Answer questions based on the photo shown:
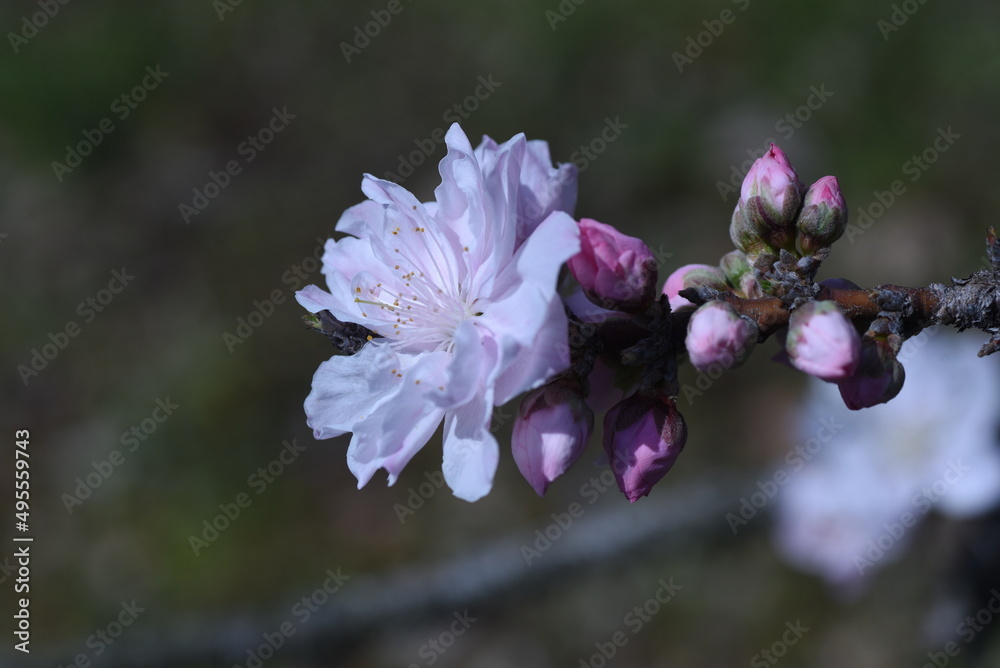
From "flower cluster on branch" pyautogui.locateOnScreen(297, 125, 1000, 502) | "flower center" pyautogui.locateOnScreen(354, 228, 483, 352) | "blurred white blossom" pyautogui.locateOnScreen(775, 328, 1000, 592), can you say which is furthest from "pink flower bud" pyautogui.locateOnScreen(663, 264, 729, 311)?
"blurred white blossom" pyautogui.locateOnScreen(775, 328, 1000, 592)

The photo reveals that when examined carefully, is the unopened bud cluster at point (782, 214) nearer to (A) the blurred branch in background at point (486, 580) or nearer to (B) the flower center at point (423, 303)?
(B) the flower center at point (423, 303)

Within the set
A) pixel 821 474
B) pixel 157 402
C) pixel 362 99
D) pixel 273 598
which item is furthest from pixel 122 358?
pixel 821 474

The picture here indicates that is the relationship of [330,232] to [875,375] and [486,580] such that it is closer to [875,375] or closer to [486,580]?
[486,580]


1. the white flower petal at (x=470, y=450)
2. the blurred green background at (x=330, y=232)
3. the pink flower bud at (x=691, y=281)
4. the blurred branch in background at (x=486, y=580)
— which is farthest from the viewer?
the blurred green background at (x=330, y=232)

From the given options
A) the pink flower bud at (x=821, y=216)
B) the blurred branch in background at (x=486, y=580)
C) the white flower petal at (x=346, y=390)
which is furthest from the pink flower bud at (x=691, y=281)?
the blurred branch in background at (x=486, y=580)

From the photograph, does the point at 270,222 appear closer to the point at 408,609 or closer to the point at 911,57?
the point at 408,609

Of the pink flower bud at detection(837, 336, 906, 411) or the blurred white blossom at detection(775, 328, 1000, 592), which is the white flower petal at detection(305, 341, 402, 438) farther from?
the blurred white blossom at detection(775, 328, 1000, 592)
